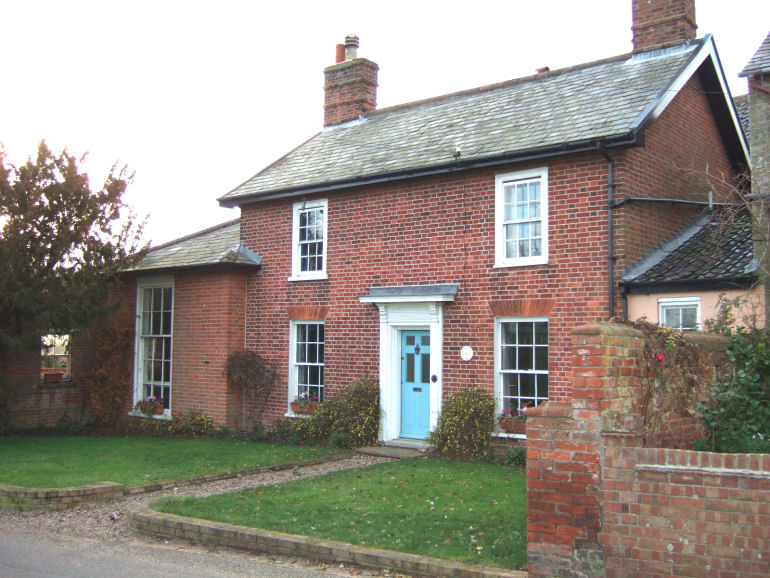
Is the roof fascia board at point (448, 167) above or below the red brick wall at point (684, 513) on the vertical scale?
above

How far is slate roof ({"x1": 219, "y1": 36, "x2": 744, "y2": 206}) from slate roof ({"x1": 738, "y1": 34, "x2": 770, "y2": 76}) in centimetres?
A: 182

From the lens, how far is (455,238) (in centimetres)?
1406

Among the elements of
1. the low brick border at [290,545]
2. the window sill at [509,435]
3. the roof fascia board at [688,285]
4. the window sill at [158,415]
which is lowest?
the low brick border at [290,545]

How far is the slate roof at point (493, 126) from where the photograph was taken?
13.0 m

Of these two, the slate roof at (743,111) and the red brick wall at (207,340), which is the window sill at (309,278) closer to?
the red brick wall at (207,340)

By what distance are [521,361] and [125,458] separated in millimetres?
7311

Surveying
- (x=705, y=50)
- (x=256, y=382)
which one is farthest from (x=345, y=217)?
(x=705, y=50)

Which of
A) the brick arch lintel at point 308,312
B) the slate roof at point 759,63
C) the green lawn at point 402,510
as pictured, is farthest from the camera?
the brick arch lintel at point 308,312

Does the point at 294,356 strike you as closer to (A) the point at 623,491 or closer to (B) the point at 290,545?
(B) the point at 290,545

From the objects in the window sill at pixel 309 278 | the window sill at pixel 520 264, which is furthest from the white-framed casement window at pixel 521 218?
the window sill at pixel 309 278

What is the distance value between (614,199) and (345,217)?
228 inches

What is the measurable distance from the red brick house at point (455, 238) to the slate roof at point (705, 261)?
308 millimetres

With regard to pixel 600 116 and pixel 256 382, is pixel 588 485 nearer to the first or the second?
pixel 600 116

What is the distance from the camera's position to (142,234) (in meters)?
17.3
